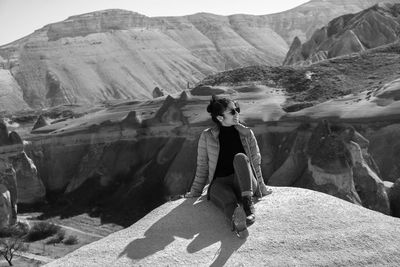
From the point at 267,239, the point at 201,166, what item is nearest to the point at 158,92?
the point at 201,166

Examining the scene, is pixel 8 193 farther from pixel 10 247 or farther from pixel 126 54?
pixel 126 54

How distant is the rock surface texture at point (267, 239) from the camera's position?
6414 millimetres

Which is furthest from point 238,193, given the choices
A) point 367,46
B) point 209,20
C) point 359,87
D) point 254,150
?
point 209,20

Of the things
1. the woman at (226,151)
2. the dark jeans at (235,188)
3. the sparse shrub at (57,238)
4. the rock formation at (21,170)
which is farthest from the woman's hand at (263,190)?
the rock formation at (21,170)

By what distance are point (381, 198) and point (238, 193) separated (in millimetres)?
12358

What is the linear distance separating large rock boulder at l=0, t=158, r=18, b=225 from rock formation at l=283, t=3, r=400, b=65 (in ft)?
121

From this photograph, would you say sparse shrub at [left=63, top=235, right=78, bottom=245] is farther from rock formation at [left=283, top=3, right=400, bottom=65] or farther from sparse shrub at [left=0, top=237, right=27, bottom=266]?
rock formation at [left=283, top=3, right=400, bottom=65]

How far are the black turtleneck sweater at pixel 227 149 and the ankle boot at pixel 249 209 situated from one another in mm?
809

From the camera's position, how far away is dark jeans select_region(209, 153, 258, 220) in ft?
24.0

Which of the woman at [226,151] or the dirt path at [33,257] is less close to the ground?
the woman at [226,151]

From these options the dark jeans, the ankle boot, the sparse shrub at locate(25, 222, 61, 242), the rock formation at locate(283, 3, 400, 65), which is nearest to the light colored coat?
the dark jeans

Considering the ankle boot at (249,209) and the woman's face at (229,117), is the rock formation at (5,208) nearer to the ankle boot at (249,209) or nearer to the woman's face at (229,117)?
the woman's face at (229,117)

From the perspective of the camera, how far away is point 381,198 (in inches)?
743

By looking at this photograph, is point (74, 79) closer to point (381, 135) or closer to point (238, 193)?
point (381, 135)
